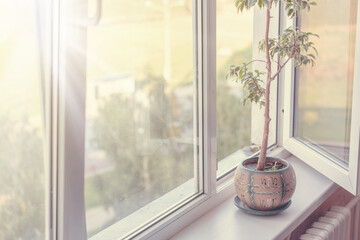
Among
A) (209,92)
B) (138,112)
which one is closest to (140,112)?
(138,112)

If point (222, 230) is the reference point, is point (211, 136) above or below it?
above

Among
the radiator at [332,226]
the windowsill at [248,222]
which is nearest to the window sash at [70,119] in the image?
the windowsill at [248,222]

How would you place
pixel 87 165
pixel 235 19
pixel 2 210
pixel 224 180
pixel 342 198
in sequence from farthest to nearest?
pixel 342 198 → pixel 235 19 → pixel 224 180 → pixel 87 165 → pixel 2 210

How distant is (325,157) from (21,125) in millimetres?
1331

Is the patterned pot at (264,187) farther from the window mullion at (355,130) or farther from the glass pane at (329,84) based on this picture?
the glass pane at (329,84)

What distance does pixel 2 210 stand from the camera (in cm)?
99

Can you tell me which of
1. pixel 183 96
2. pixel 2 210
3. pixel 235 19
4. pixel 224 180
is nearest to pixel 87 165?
pixel 2 210

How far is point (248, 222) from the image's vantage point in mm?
1558

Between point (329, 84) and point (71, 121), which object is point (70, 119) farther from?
point (329, 84)

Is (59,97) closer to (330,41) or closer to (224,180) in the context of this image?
(224,180)

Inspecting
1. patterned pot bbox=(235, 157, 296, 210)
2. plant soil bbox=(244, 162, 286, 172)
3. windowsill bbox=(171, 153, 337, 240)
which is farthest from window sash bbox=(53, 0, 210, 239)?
plant soil bbox=(244, 162, 286, 172)

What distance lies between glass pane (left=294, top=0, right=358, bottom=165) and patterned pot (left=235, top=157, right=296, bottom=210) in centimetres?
41

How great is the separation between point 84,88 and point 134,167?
437 millimetres

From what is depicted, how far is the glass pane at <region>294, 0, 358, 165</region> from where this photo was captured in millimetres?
1807
